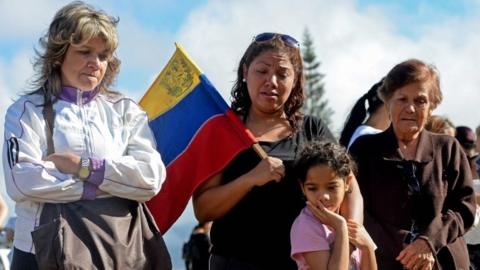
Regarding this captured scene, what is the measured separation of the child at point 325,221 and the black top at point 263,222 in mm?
145

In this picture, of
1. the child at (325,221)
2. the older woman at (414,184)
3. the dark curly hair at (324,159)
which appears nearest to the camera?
the child at (325,221)

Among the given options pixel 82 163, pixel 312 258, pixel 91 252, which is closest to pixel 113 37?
pixel 82 163

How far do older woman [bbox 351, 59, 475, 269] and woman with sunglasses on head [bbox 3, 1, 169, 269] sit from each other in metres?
1.31

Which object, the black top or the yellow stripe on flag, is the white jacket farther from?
the yellow stripe on flag

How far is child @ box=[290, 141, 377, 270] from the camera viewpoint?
5.02m

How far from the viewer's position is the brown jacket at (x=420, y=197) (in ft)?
18.4

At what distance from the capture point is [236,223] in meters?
5.29

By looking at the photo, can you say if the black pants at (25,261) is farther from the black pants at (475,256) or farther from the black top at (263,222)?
the black pants at (475,256)

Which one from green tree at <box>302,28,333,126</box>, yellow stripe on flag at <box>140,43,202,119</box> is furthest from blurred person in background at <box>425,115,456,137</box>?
green tree at <box>302,28,333,126</box>

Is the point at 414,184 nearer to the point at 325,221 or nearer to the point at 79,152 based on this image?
the point at 325,221

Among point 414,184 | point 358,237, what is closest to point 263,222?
point 358,237

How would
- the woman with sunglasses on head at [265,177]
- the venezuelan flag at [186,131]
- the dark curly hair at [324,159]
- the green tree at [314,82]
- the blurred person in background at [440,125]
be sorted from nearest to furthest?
the dark curly hair at [324,159] → the woman with sunglasses on head at [265,177] → the venezuelan flag at [186,131] → the blurred person in background at [440,125] → the green tree at [314,82]

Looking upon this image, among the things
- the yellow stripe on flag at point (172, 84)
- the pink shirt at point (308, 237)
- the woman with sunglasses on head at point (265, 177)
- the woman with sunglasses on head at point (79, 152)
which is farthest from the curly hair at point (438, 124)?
the woman with sunglasses on head at point (79, 152)

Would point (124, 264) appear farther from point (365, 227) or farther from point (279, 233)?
point (365, 227)
